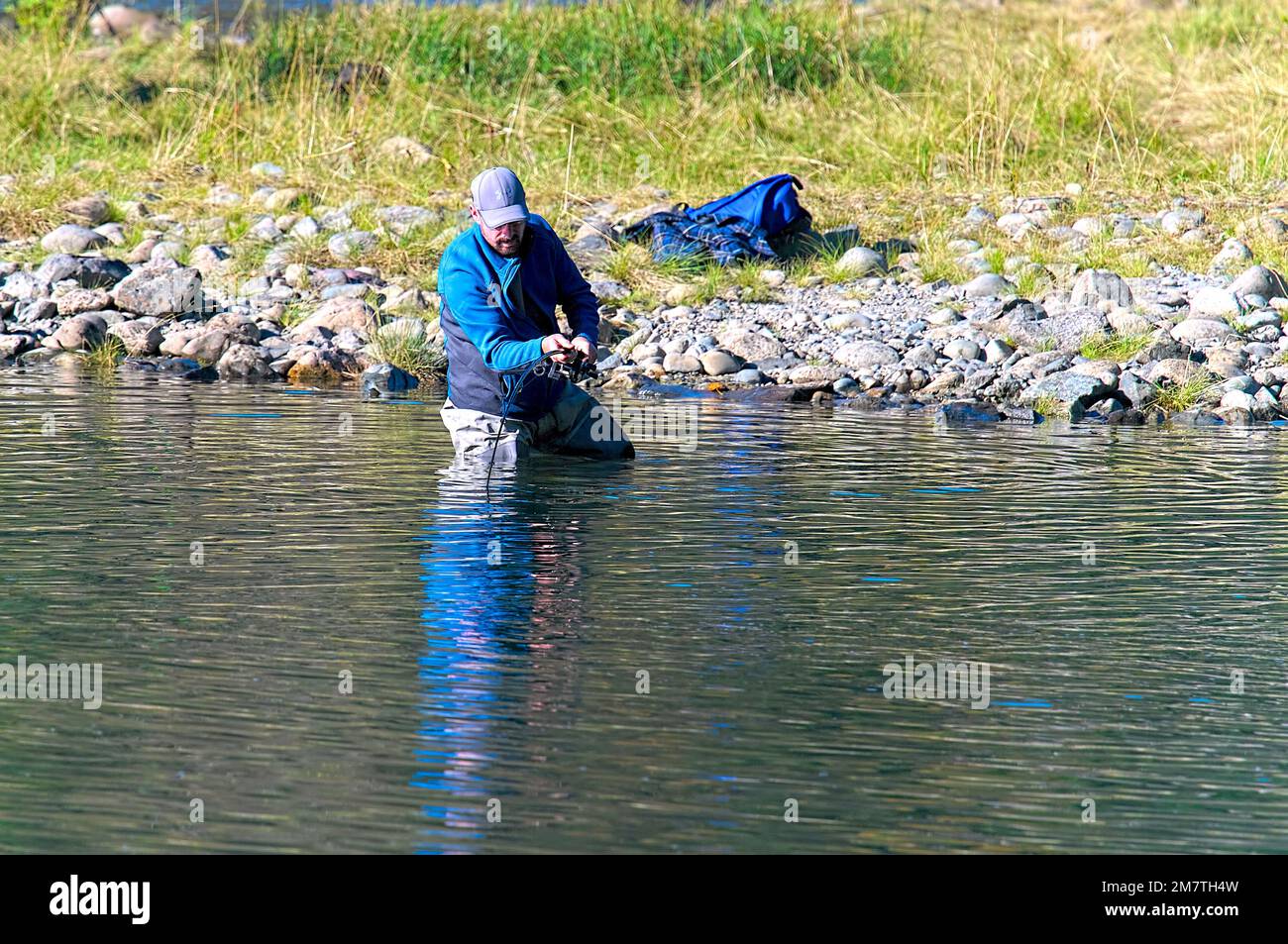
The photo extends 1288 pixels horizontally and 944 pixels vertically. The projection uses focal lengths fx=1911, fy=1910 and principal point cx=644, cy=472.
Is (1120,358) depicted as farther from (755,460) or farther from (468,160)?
(468,160)

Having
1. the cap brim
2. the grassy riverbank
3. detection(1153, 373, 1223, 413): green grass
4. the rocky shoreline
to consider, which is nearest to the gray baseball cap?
the cap brim

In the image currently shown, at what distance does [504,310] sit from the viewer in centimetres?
814

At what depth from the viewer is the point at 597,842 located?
4.03 metres

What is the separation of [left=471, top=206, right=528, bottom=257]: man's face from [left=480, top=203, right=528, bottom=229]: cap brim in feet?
0.07

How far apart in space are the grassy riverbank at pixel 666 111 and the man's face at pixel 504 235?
5.80m

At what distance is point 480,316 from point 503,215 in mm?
451

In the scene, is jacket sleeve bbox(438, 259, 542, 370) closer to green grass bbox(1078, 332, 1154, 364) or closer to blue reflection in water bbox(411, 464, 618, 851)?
blue reflection in water bbox(411, 464, 618, 851)

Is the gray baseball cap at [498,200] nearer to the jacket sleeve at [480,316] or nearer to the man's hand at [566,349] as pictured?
the jacket sleeve at [480,316]

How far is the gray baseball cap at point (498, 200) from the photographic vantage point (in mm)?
7805

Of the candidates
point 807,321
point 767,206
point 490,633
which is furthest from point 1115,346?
point 490,633

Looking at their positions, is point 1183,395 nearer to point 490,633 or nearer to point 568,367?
point 568,367

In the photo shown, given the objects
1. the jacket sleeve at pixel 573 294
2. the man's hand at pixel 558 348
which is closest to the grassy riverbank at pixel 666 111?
the jacket sleeve at pixel 573 294
